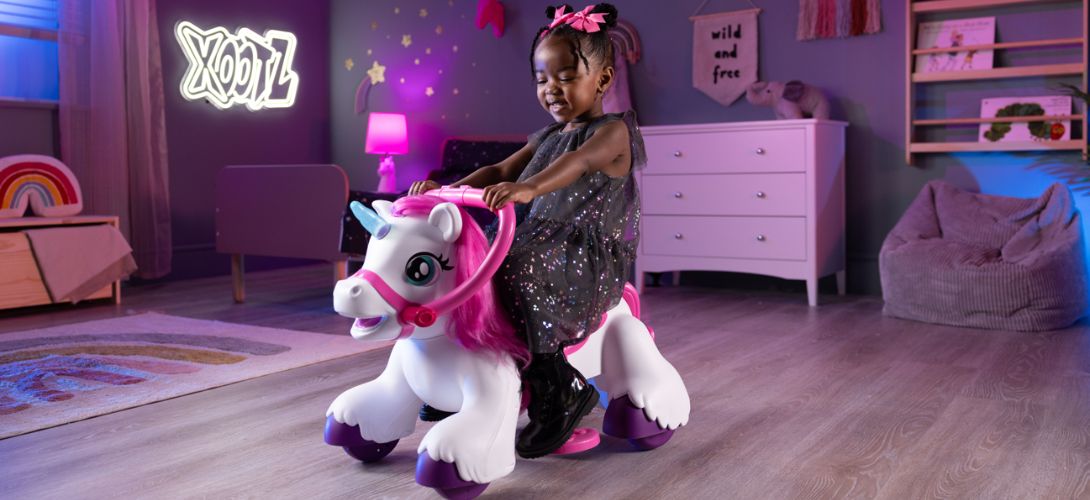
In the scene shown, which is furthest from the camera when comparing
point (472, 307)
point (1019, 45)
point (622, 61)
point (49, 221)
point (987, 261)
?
point (622, 61)

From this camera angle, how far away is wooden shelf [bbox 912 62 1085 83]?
406 centimetres

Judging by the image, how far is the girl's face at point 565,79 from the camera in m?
1.97

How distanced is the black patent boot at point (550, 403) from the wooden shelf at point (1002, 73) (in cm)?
313

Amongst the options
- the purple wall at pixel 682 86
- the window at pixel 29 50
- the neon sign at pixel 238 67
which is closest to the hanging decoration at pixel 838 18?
the purple wall at pixel 682 86

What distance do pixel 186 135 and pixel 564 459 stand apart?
443 centimetres

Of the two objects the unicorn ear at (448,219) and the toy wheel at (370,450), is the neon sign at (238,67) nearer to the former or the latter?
the toy wheel at (370,450)

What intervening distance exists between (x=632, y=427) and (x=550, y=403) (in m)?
0.20

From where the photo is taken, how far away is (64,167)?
4.64 m

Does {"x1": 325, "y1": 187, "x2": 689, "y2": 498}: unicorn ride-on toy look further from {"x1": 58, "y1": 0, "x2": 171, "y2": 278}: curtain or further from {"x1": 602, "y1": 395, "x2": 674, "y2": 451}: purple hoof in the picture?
{"x1": 58, "y1": 0, "x2": 171, "y2": 278}: curtain

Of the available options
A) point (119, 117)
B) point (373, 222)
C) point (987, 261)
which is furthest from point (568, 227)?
point (119, 117)

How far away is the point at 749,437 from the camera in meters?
2.18

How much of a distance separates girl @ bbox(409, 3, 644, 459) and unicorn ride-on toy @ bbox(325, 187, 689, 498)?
0.08 meters

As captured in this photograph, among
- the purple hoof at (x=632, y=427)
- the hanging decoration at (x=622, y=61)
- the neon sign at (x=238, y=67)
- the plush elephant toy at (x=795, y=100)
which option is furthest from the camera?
the neon sign at (x=238, y=67)

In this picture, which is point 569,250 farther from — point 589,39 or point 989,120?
point 989,120
